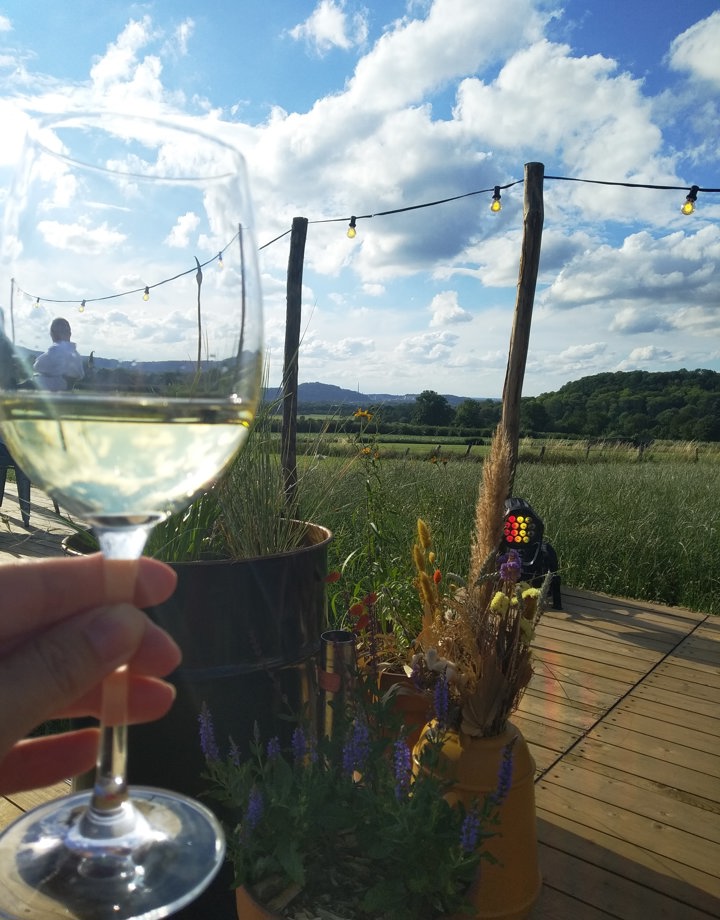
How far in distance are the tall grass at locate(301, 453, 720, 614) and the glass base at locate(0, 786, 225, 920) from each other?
2.00m

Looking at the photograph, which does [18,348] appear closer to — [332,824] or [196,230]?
[196,230]

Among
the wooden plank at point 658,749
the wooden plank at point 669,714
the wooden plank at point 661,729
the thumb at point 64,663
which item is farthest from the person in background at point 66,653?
the wooden plank at point 669,714

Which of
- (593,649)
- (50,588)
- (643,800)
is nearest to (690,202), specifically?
(593,649)

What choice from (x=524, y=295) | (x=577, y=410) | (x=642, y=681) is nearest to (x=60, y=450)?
(x=642, y=681)

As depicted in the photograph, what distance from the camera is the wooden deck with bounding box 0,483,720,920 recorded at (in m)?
1.79

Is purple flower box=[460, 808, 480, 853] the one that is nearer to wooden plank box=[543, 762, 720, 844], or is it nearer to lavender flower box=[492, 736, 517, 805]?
lavender flower box=[492, 736, 517, 805]

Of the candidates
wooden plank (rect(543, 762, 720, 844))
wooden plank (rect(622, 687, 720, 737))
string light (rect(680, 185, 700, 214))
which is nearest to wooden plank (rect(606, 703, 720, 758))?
wooden plank (rect(622, 687, 720, 737))

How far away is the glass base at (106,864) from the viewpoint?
27.3 inches

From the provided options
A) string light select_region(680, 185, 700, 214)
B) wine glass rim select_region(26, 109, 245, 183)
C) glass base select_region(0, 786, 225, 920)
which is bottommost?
glass base select_region(0, 786, 225, 920)

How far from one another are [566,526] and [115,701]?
5.94 metres

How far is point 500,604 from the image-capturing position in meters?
1.63

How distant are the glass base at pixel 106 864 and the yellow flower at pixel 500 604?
0.94 meters

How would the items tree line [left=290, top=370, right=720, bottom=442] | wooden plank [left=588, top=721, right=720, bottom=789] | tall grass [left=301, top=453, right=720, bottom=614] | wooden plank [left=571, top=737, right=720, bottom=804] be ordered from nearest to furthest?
wooden plank [left=571, top=737, right=720, bottom=804] → wooden plank [left=588, top=721, right=720, bottom=789] → tall grass [left=301, top=453, right=720, bottom=614] → tree line [left=290, top=370, right=720, bottom=442]

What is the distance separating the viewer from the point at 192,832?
81 cm
